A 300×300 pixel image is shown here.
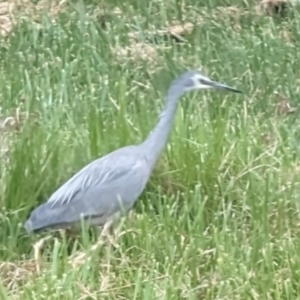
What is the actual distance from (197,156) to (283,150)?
0.38m

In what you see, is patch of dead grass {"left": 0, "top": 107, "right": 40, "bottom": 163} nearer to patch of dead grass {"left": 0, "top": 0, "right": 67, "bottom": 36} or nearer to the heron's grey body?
the heron's grey body

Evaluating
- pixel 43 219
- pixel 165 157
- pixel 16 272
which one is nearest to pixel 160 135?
pixel 165 157

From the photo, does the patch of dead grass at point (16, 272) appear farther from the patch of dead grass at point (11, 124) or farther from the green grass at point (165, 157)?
the patch of dead grass at point (11, 124)

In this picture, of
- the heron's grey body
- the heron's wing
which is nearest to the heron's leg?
the heron's grey body

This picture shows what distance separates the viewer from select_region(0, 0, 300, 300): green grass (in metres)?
3.31

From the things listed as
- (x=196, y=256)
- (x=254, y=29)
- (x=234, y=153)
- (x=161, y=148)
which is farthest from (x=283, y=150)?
(x=254, y=29)

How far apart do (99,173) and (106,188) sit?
0.18 ft

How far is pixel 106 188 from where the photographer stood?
146 inches

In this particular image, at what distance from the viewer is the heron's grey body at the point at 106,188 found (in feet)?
11.8

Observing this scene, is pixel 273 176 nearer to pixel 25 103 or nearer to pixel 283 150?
pixel 283 150

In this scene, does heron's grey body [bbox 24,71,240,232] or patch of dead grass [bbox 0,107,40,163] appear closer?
heron's grey body [bbox 24,71,240,232]

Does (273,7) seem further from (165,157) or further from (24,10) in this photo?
(165,157)

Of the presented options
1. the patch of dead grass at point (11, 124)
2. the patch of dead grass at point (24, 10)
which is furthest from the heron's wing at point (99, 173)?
the patch of dead grass at point (24, 10)

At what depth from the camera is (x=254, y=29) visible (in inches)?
227
